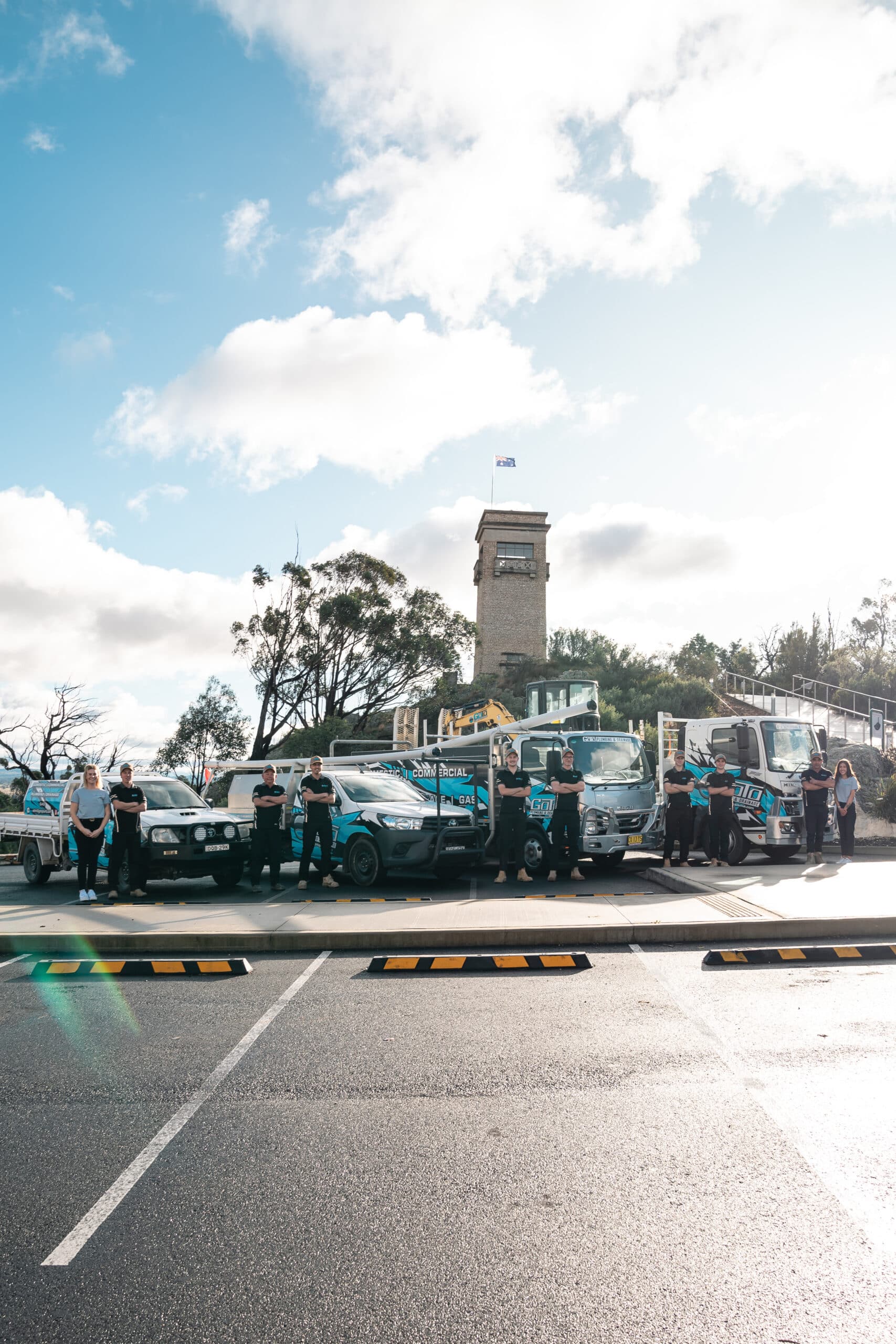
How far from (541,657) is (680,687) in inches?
543

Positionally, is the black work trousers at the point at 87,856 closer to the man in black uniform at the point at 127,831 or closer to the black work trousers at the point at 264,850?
the man in black uniform at the point at 127,831

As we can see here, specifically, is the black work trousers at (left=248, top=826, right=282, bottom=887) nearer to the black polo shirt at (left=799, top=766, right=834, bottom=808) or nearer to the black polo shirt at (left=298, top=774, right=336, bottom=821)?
the black polo shirt at (left=298, top=774, right=336, bottom=821)

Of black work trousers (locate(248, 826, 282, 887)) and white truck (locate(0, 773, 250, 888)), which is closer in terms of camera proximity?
black work trousers (locate(248, 826, 282, 887))

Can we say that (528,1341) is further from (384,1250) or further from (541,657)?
(541,657)

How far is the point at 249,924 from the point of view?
9.30m

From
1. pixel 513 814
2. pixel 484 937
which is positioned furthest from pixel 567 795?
pixel 484 937

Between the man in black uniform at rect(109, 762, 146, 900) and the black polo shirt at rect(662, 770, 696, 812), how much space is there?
23.8 ft

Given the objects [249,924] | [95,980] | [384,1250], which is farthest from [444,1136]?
[249,924]

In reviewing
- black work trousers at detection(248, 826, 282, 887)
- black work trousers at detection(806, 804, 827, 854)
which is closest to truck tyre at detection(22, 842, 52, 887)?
black work trousers at detection(248, 826, 282, 887)

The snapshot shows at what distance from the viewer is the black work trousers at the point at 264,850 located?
41.7 ft

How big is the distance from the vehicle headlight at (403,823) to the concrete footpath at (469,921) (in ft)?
4.30

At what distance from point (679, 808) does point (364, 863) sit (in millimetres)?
4651

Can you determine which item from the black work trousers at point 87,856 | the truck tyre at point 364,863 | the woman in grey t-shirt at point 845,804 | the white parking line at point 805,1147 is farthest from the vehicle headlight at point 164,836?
the woman in grey t-shirt at point 845,804

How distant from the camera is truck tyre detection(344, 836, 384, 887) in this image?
12445 mm
